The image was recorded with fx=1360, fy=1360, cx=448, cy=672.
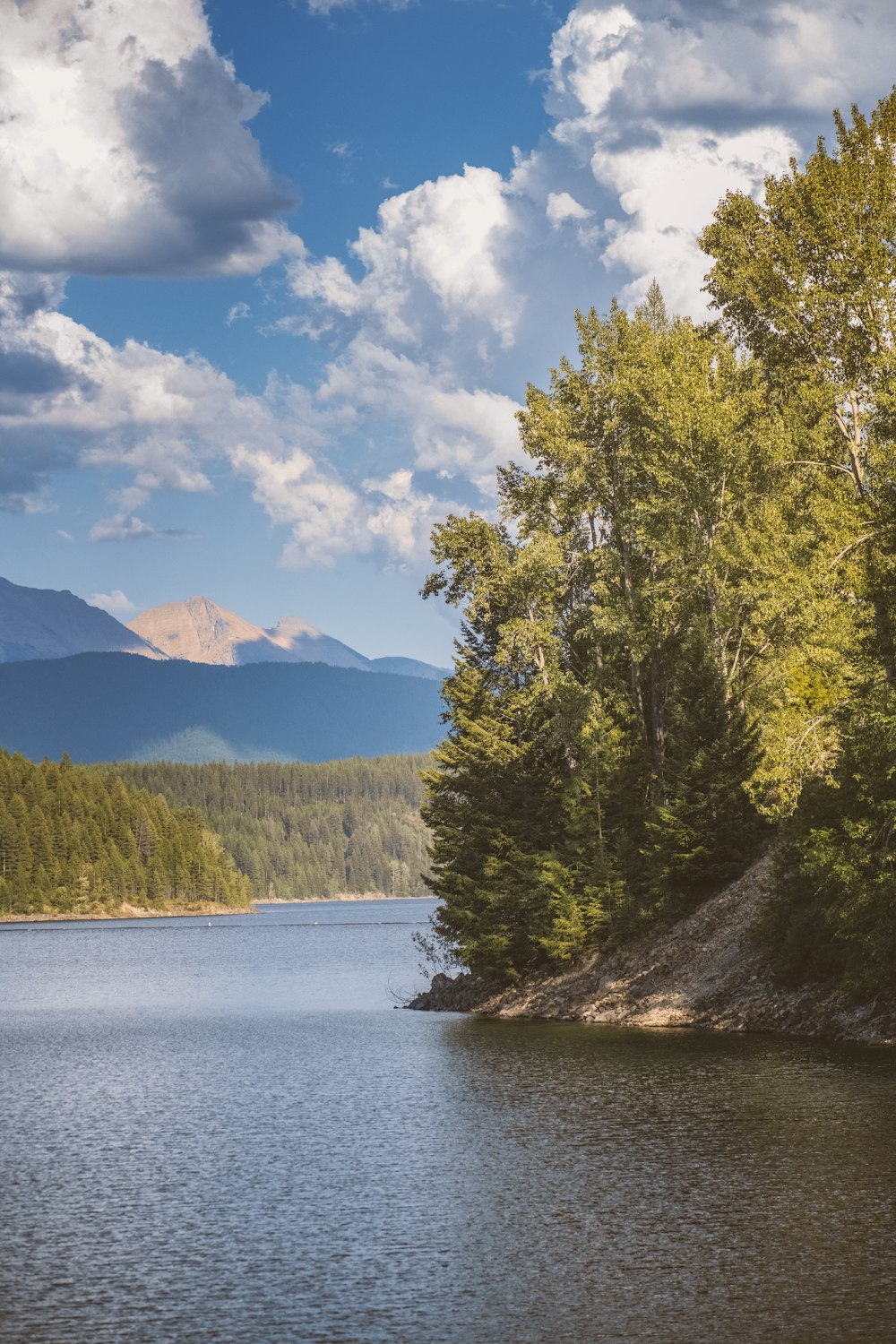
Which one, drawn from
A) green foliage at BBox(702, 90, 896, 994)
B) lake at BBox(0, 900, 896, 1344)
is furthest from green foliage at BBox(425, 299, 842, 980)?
lake at BBox(0, 900, 896, 1344)

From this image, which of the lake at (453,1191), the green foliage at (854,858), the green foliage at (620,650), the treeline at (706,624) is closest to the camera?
the lake at (453,1191)

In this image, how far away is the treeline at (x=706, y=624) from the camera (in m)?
45.2

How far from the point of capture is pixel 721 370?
60.1 metres

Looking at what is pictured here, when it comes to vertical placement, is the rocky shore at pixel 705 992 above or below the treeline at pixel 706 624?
below

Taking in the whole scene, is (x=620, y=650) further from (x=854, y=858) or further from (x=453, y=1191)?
(x=453, y=1191)

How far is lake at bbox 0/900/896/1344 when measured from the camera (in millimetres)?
18500

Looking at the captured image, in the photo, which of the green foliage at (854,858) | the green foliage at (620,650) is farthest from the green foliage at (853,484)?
the green foliage at (620,650)

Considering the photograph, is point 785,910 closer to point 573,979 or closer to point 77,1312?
point 573,979

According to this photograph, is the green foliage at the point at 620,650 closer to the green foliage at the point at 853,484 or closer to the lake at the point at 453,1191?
the green foliage at the point at 853,484

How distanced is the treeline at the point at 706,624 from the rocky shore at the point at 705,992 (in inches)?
51.6

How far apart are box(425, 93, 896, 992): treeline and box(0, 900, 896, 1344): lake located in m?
8.75

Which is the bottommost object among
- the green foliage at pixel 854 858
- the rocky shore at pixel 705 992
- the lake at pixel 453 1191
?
the lake at pixel 453 1191

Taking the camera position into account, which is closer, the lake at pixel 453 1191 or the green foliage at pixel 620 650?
the lake at pixel 453 1191

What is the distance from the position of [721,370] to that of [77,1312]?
164 ft
